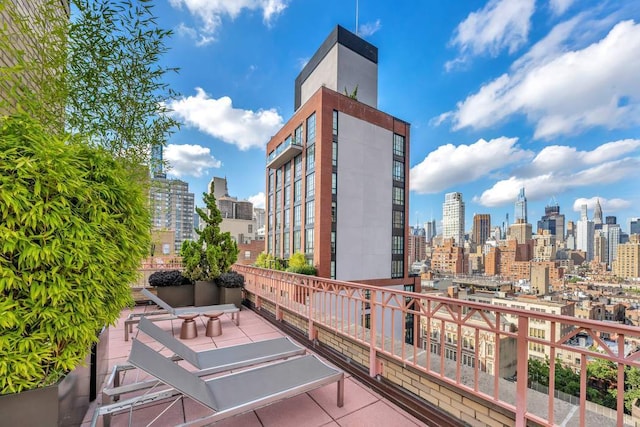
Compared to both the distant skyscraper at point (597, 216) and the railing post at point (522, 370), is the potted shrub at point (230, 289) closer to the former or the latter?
the railing post at point (522, 370)

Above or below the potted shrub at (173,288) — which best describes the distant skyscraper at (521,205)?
above

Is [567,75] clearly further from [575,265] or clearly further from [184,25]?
[575,265]

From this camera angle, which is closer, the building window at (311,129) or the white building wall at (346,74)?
the building window at (311,129)

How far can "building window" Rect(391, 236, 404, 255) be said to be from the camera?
20.0 metres

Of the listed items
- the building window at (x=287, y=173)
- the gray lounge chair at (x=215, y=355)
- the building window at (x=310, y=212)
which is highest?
the building window at (x=287, y=173)

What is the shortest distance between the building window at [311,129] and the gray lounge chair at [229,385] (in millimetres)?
16740

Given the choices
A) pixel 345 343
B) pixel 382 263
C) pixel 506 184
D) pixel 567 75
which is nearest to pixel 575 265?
pixel 506 184

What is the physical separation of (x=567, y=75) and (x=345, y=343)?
14.8m

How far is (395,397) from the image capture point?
2.37m

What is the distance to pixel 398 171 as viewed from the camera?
21031 millimetres

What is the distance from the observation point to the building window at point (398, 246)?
20000mm

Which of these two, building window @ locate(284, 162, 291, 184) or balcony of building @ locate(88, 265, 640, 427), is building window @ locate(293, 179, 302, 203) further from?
balcony of building @ locate(88, 265, 640, 427)

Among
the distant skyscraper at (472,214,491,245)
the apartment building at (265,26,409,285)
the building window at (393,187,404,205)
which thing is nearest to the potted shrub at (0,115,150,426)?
the apartment building at (265,26,409,285)

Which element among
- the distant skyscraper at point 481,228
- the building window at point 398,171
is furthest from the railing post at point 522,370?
the distant skyscraper at point 481,228
